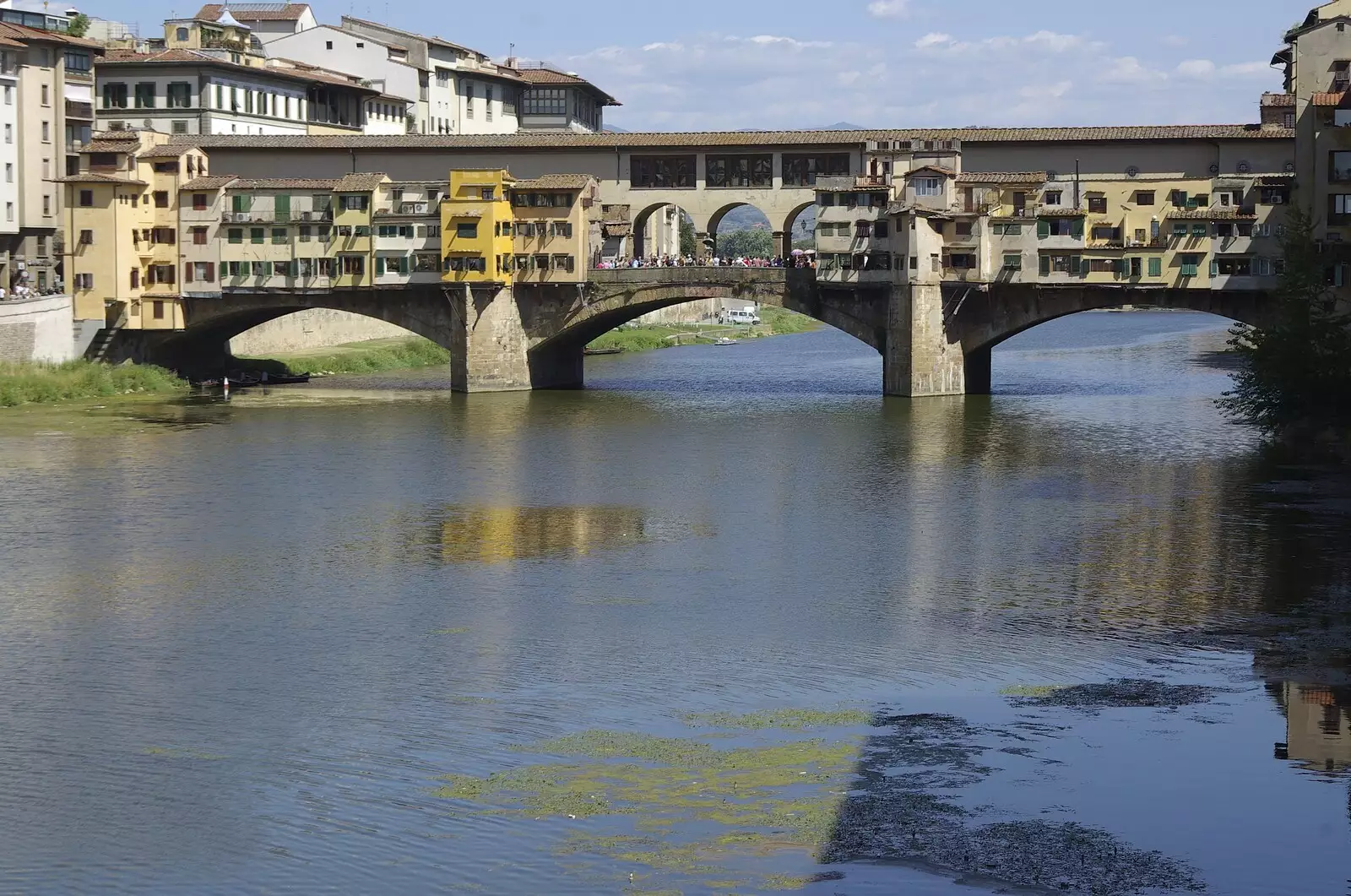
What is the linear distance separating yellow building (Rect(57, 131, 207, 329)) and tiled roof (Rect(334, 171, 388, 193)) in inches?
258

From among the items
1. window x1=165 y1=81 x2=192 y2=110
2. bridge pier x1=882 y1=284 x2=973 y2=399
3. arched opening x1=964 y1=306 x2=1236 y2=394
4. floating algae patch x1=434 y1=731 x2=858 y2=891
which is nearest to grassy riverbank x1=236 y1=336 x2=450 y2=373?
window x1=165 y1=81 x2=192 y2=110

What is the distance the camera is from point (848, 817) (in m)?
23.0

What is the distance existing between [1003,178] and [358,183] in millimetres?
25202

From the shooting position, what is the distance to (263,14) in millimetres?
114062

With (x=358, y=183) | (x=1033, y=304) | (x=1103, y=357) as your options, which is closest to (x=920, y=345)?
(x=1033, y=304)

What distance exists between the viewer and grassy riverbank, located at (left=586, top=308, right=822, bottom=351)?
350 ft

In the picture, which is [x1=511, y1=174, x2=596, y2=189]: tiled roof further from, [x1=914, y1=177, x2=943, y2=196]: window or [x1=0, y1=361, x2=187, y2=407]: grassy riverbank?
[x1=0, y1=361, x2=187, y2=407]: grassy riverbank

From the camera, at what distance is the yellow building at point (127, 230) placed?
2997 inches

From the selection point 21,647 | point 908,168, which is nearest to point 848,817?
point 21,647

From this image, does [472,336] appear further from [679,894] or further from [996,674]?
[679,894]

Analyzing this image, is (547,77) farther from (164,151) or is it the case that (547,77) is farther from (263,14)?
(164,151)

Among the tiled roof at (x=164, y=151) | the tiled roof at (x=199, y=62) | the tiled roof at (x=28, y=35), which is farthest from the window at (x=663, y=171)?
the tiled roof at (x=199, y=62)

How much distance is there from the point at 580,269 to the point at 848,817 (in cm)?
5432

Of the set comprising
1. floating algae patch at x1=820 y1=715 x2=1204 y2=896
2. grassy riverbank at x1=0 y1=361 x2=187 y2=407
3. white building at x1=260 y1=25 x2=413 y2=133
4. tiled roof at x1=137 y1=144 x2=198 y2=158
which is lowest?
floating algae patch at x1=820 y1=715 x2=1204 y2=896
